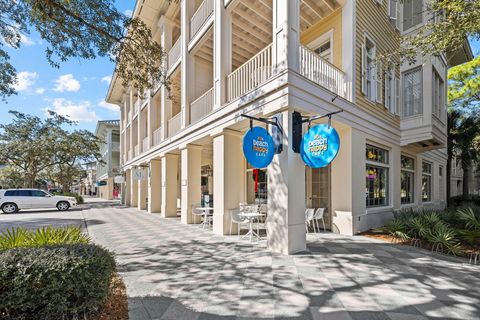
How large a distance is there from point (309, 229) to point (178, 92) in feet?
33.3

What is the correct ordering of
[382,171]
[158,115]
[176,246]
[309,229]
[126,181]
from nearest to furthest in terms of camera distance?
1. [176,246]
2. [309,229]
3. [382,171]
4. [158,115]
5. [126,181]

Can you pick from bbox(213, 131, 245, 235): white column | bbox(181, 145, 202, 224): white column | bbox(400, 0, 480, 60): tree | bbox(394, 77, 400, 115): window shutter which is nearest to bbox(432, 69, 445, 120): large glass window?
bbox(394, 77, 400, 115): window shutter

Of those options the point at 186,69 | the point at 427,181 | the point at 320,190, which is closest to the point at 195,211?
the point at 320,190

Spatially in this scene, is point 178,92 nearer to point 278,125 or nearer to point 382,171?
point 278,125

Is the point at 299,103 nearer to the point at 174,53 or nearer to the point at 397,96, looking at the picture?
the point at 397,96

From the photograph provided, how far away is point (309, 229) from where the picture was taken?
9.52 meters

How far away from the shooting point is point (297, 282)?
4617 mm

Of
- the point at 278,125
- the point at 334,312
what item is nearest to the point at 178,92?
the point at 278,125

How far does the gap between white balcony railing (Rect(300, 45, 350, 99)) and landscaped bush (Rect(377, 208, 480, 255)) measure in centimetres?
449

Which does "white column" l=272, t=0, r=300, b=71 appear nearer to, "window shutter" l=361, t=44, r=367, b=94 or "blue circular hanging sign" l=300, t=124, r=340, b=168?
"blue circular hanging sign" l=300, t=124, r=340, b=168

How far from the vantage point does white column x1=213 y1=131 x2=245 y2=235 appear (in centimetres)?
875

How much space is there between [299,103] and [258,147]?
1596 millimetres

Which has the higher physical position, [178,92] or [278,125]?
[178,92]

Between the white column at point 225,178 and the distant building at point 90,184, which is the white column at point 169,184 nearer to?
the white column at point 225,178
